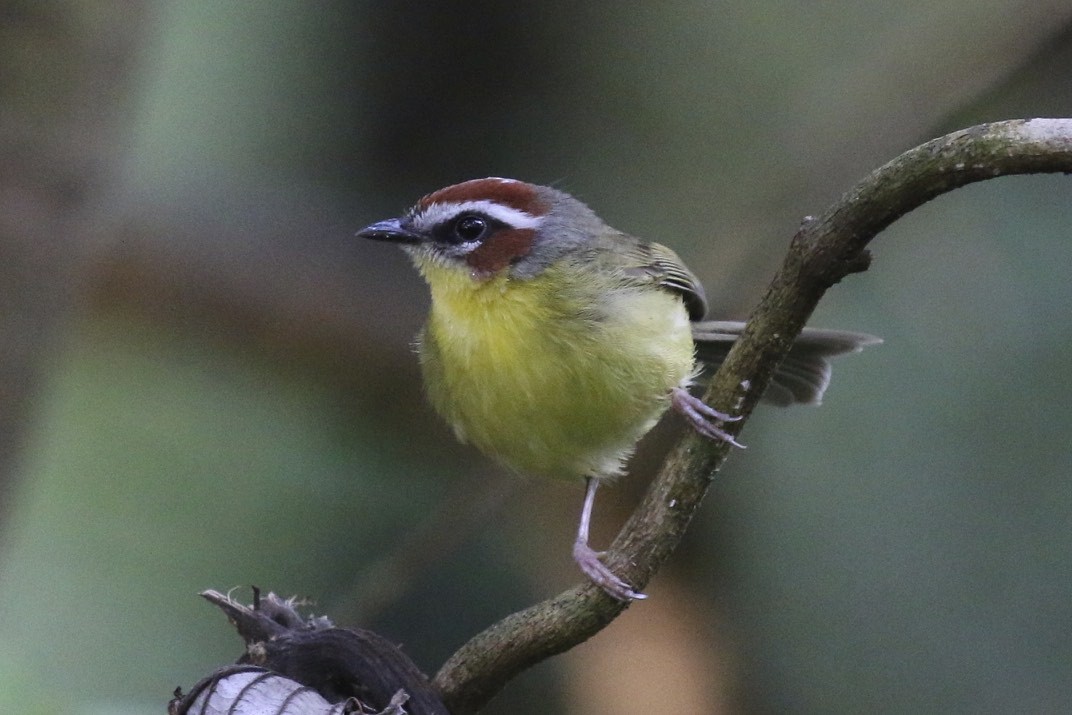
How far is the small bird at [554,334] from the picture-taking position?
313 centimetres

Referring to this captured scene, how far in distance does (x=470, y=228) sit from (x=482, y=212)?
0.19 feet

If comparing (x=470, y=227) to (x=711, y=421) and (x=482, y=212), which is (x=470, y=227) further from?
(x=711, y=421)

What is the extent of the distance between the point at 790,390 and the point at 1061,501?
1087mm

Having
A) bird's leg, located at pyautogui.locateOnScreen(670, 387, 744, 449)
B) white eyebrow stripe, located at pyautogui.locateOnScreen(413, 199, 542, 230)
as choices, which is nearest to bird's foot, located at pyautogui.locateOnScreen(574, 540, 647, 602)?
bird's leg, located at pyautogui.locateOnScreen(670, 387, 744, 449)

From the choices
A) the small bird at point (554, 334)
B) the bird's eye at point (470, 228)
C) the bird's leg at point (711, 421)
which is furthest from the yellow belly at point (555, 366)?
the bird's leg at point (711, 421)

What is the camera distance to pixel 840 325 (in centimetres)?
431

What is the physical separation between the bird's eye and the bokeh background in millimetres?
1131

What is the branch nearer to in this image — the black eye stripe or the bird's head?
the bird's head

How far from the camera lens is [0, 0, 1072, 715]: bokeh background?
13.0 feet

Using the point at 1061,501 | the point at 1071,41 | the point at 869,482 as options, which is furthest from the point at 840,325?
the point at 1071,41

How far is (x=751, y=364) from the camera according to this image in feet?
6.85

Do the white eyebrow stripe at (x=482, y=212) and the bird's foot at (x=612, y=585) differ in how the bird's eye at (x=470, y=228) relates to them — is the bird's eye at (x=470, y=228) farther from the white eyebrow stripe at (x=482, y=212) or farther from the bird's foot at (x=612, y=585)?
the bird's foot at (x=612, y=585)

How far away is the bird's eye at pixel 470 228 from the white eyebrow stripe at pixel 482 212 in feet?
0.08

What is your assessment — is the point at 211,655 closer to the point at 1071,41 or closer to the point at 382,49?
the point at 382,49
